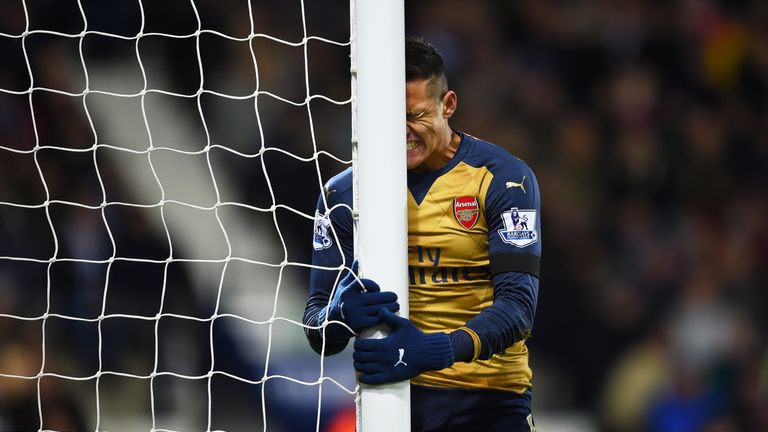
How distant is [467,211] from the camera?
260 cm

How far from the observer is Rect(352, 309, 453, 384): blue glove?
7.16 ft

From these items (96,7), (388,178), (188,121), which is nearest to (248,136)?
(188,121)

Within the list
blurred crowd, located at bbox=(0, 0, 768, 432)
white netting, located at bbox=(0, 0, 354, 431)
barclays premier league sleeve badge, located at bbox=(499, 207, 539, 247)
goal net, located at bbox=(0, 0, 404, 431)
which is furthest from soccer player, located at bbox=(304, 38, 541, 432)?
blurred crowd, located at bbox=(0, 0, 768, 432)

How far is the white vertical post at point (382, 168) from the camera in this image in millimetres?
2225

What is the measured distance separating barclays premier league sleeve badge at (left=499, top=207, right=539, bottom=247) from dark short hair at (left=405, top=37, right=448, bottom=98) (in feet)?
1.21

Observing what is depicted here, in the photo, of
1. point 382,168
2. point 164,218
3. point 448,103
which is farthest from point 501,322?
point 164,218

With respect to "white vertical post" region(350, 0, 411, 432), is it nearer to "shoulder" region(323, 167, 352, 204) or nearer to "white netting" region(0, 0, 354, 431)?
"shoulder" region(323, 167, 352, 204)

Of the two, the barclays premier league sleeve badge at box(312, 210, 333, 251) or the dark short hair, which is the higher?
the dark short hair

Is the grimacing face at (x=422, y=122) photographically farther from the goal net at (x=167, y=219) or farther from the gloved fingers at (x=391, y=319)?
the goal net at (x=167, y=219)

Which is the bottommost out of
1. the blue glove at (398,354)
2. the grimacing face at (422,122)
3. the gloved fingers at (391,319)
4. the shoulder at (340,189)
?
the blue glove at (398,354)

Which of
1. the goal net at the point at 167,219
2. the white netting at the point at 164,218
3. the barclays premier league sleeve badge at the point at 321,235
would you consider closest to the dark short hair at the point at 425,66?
the barclays premier league sleeve badge at the point at 321,235

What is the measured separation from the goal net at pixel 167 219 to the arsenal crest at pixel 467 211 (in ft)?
6.26

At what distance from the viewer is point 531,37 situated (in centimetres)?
567

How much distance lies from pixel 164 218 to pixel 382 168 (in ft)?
9.77
